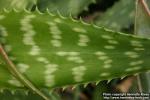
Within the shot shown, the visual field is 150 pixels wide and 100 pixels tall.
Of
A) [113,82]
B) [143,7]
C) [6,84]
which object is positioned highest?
[143,7]

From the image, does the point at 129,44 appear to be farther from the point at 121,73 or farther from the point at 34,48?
the point at 34,48

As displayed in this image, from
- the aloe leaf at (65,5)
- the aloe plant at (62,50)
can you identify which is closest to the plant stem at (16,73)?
the aloe plant at (62,50)

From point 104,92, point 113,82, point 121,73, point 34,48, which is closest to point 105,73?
point 121,73

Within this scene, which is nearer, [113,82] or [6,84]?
[6,84]

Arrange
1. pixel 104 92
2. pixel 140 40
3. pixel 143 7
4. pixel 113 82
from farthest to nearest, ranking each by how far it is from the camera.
Result: pixel 113 82 < pixel 104 92 < pixel 143 7 < pixel 140 40

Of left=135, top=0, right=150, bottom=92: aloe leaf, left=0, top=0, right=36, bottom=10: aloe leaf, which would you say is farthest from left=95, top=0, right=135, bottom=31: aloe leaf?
left=0, top=0, right=36, bottom=10: aloe leaf

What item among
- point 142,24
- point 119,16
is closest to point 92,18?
point 119,16

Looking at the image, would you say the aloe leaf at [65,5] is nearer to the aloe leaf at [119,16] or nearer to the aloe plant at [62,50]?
the aloe leaf at [119,16]
